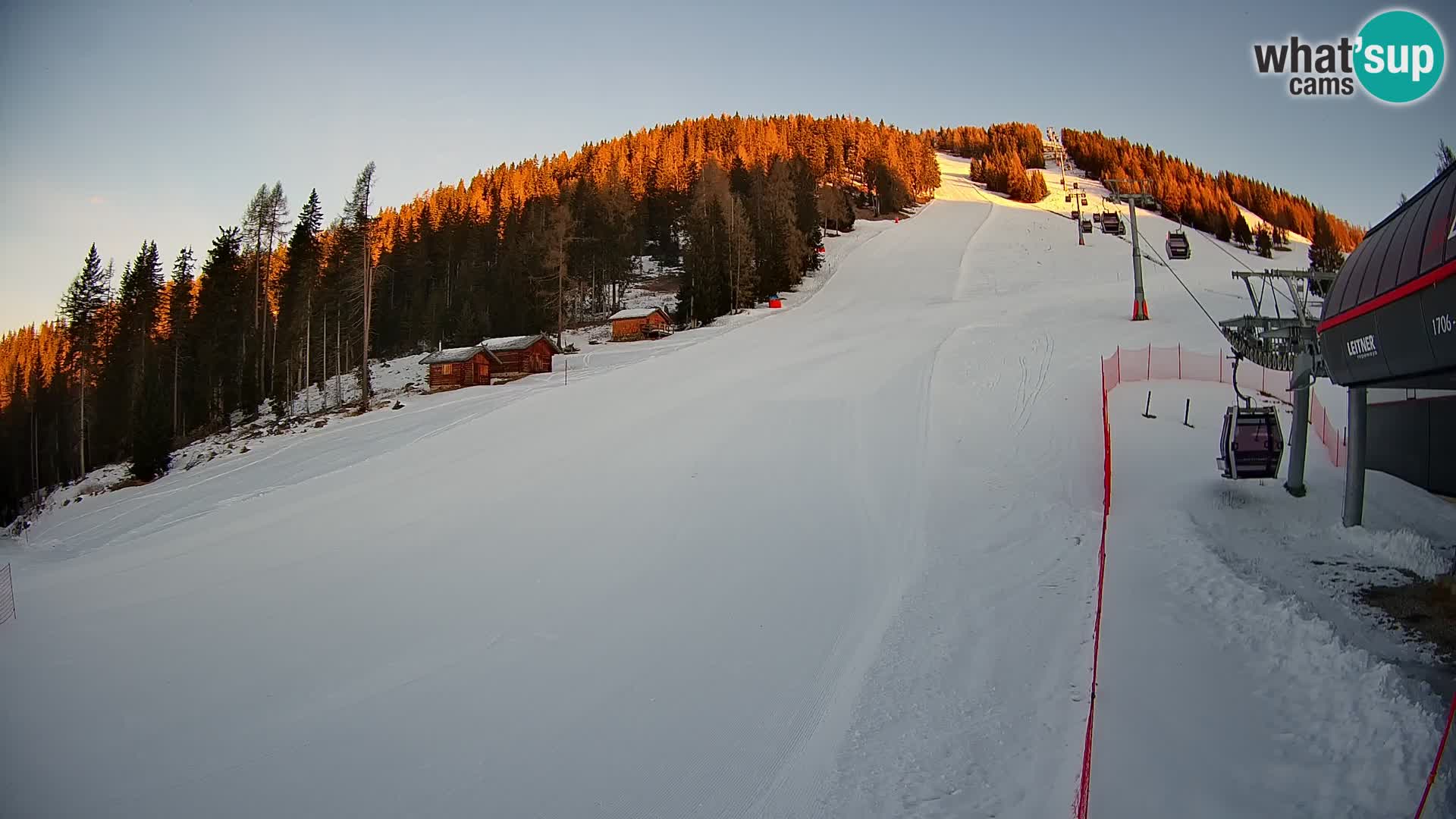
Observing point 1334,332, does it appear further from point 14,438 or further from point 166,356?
point 14,438

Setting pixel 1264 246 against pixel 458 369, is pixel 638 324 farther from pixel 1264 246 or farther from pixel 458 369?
pixel 1264 246

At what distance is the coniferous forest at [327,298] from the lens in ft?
152

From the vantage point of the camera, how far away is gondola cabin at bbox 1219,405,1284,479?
13177 mm

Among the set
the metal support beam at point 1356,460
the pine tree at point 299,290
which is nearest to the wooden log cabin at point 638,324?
the pine tree at point 299,290

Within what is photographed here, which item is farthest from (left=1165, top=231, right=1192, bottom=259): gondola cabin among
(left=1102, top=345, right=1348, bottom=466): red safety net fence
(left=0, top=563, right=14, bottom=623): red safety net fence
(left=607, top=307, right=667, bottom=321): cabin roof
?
(left=0, top=563, right=14, bottom=623): red safety net fence

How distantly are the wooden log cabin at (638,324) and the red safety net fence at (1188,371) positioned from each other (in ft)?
113

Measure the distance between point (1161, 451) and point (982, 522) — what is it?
6.46 m

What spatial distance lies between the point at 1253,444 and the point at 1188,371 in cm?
1355

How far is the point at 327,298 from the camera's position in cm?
5403

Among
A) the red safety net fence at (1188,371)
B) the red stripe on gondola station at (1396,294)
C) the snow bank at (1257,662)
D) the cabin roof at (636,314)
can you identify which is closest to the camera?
the snow bank at (1257,662)

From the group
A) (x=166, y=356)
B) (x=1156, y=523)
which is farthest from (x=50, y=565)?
(x=166, y=356)

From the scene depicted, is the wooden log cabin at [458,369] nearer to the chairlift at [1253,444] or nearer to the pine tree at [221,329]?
the pine tree at [221,329]

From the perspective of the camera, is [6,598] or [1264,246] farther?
[1264,246]

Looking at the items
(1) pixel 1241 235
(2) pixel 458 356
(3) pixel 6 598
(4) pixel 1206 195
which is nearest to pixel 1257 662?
(3) pixel 6 598
